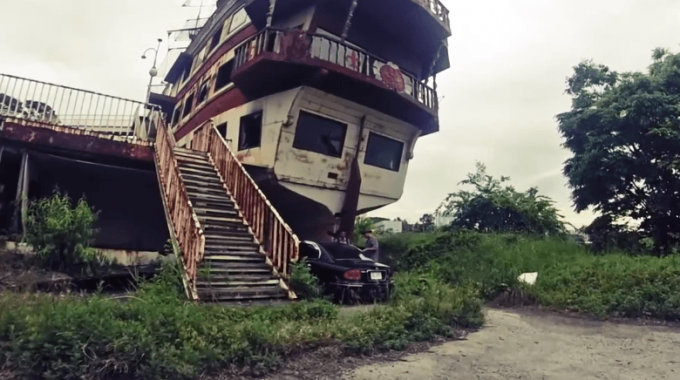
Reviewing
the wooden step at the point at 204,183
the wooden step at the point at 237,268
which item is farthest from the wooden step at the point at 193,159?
the wooden step at the point at 237,268

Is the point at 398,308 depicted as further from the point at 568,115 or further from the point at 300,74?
the point at 568,115

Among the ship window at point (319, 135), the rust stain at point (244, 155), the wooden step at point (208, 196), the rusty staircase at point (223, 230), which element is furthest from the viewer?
the rust stain at point (244, 155)

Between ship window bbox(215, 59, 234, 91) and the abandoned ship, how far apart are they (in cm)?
8

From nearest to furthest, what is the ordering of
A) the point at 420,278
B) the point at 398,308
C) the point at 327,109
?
the point at 398,308
the point at 420,278
the point at 327,109

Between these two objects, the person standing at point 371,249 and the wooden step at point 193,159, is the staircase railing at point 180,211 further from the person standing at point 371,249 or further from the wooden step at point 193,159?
the person standing at point 371,249

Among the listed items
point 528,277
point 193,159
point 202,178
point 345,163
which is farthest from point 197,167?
point 528,277

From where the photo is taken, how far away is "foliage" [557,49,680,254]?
1261 centimetres

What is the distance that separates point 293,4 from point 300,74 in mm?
3246

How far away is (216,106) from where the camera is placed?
16391mm

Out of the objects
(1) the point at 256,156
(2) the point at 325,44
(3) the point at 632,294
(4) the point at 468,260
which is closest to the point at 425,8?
(2) the point at 325,44

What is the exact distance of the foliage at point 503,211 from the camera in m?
16.8

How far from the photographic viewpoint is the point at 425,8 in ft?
46.3

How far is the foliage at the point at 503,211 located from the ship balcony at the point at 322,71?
18.0 ft

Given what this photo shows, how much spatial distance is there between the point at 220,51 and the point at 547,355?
17.2 meters
